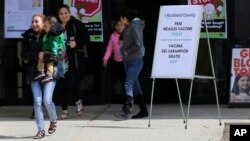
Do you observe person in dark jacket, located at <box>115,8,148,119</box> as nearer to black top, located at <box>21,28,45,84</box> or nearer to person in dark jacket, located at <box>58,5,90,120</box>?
person in dark jacket, located at <box>58,5,90,120</box>

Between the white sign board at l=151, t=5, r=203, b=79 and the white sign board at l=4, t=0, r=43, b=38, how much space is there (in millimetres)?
3177

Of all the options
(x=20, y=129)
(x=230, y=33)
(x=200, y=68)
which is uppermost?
(x=230, y=33)

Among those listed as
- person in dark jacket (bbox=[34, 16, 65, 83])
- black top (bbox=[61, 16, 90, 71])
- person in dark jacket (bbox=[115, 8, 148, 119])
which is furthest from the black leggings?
person in dark jacket (bbox=[34, 16, 65, 83])

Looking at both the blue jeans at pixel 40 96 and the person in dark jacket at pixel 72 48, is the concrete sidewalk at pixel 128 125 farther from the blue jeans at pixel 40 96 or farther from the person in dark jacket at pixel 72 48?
the person in dark jacket at pixel 72 48

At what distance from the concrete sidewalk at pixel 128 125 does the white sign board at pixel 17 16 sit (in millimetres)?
1475

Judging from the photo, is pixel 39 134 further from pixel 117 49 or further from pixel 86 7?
pixel 86 7

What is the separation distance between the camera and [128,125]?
28.8 feet

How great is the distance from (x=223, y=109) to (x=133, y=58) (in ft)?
7.06

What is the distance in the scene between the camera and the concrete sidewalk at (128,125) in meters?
7.93

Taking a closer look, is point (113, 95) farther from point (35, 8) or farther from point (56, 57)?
point (56, 57)

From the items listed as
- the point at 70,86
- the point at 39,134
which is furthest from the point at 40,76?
the point at 70,86

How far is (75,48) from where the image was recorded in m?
9.38

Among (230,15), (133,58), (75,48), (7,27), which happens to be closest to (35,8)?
(7,27)

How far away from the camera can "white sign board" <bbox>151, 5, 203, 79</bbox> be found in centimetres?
830
